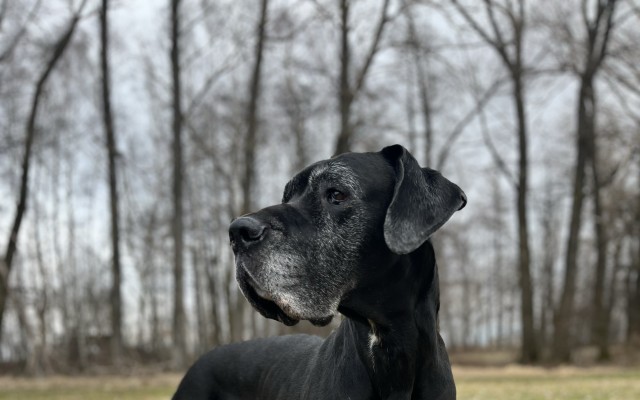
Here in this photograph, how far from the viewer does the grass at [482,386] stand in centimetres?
1089

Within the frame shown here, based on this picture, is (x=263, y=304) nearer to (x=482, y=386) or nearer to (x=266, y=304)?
(x=266, y=304)

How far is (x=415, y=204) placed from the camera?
11.0 ft

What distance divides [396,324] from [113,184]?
16590 mm

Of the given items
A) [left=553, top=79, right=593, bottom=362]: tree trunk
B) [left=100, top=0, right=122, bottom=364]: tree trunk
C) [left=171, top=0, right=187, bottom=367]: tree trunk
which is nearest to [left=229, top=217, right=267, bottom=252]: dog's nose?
[left=171, top=0, right=187, bottom=367]: tree trunk

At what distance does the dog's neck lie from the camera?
341cm

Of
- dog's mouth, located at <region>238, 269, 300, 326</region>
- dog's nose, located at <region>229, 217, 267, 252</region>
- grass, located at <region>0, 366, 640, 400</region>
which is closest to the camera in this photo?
dog's nose, located at <region>229, 217, 267, 252</region>

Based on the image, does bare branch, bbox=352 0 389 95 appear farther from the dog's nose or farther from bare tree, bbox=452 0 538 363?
the dog's nose

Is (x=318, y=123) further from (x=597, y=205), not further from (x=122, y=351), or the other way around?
(x=122, y=351)

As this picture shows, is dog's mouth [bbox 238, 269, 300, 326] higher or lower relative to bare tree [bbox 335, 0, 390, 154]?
lower

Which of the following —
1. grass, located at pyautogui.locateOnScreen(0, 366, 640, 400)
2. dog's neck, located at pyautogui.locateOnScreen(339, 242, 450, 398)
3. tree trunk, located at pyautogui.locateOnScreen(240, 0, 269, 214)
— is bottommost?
grass, located at pyautogui.locateOnScreen(0, 366, 640, 400)

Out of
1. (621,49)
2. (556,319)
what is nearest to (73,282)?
(556,319)

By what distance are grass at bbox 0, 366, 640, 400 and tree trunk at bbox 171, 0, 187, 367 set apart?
1.82 m

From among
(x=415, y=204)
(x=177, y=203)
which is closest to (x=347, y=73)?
(x=177, y=203)

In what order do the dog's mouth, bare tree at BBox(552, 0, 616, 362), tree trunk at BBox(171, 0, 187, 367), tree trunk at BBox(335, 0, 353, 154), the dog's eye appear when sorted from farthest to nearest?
bare tree at BBox(552, 0, 616, 362) < tree trunk at BBox(335, 0, 353, 154) < tree trunk at BBox(171, 0, 187, 367) < the dog's eye < the dog's mouth
